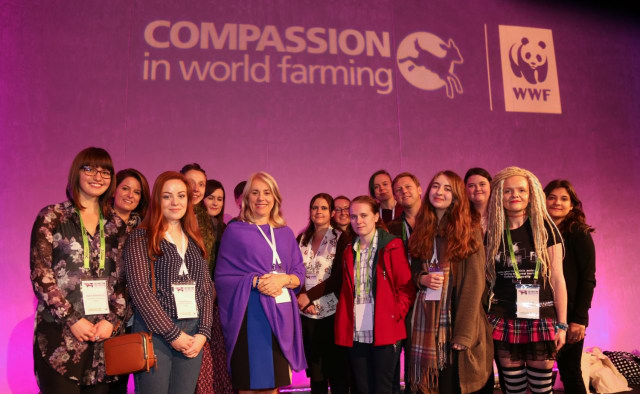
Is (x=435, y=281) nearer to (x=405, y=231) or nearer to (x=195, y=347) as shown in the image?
(x=405, y=231)

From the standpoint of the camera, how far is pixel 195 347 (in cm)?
228

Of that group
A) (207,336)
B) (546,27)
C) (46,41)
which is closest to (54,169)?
(46,41)

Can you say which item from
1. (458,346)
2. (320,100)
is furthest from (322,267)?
(320,100)

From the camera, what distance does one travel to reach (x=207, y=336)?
2355 millimetres

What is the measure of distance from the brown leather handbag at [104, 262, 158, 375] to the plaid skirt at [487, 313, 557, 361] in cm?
178

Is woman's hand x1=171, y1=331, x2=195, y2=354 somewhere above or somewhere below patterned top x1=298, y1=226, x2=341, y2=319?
below

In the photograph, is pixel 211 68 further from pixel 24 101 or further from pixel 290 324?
pixel 290 324

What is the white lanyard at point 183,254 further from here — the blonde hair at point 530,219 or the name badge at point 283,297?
the blonde hair at point 530,219

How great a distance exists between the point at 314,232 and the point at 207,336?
1371 mm

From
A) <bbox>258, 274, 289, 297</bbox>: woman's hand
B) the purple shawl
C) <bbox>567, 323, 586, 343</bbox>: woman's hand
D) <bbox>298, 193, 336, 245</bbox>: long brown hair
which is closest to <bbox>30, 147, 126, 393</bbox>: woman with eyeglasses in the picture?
the purple shawl

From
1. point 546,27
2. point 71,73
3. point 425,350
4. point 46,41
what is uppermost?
point 546,27

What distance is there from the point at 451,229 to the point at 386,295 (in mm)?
512

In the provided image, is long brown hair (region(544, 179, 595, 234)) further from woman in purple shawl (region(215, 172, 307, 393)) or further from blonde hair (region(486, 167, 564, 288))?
A: woman in purple shawl (region(215, 172, 307, 393))

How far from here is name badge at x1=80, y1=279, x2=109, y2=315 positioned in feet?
7.19
